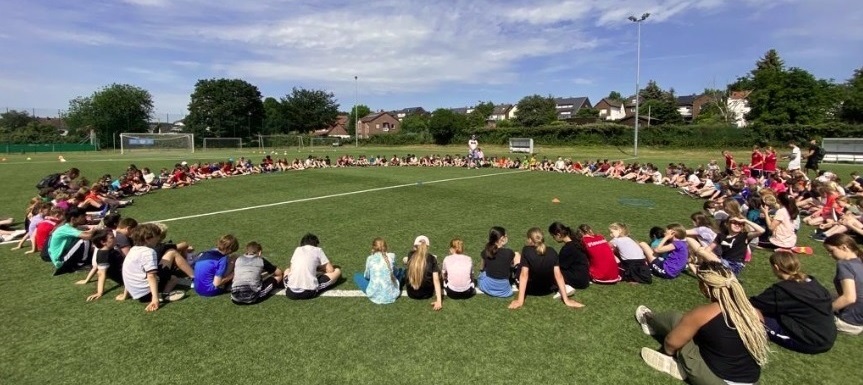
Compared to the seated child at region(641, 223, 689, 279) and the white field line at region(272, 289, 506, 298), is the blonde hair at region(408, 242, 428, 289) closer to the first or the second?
the white field line at region(272, 289, 506, 298)

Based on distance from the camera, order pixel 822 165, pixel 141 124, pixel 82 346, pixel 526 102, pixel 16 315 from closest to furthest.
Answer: pixel 82 346 → pixel 16 315 → pixel 822 165 → pixel 141 124 → pixel 526 102

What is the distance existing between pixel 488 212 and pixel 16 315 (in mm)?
10467

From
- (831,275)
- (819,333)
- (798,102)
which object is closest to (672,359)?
(819,333)

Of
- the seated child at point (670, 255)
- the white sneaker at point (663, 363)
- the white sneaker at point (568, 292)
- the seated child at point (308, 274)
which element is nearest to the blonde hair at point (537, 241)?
the white sneaker at point (568, 292)

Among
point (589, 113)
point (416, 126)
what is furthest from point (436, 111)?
point (589, 113)

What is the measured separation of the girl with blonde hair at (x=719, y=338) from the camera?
384cm

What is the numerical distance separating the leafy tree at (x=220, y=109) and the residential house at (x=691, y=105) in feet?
311

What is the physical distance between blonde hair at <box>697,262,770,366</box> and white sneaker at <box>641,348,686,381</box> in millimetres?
737

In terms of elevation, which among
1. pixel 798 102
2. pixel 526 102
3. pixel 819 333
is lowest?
pixel 819 333

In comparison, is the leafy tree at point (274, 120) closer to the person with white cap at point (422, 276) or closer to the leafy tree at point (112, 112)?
the leafy tree at point (112, 112)

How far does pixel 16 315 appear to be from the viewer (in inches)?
244

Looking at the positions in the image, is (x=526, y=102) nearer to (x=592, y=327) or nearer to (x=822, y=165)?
(x=822, y=165)

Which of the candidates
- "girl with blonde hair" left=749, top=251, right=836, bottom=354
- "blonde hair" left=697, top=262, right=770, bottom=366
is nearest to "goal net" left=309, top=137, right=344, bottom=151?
"girl with blonde hair" left=749, top=251, right=836, bottom=354

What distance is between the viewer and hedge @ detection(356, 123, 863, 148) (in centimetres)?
3750
